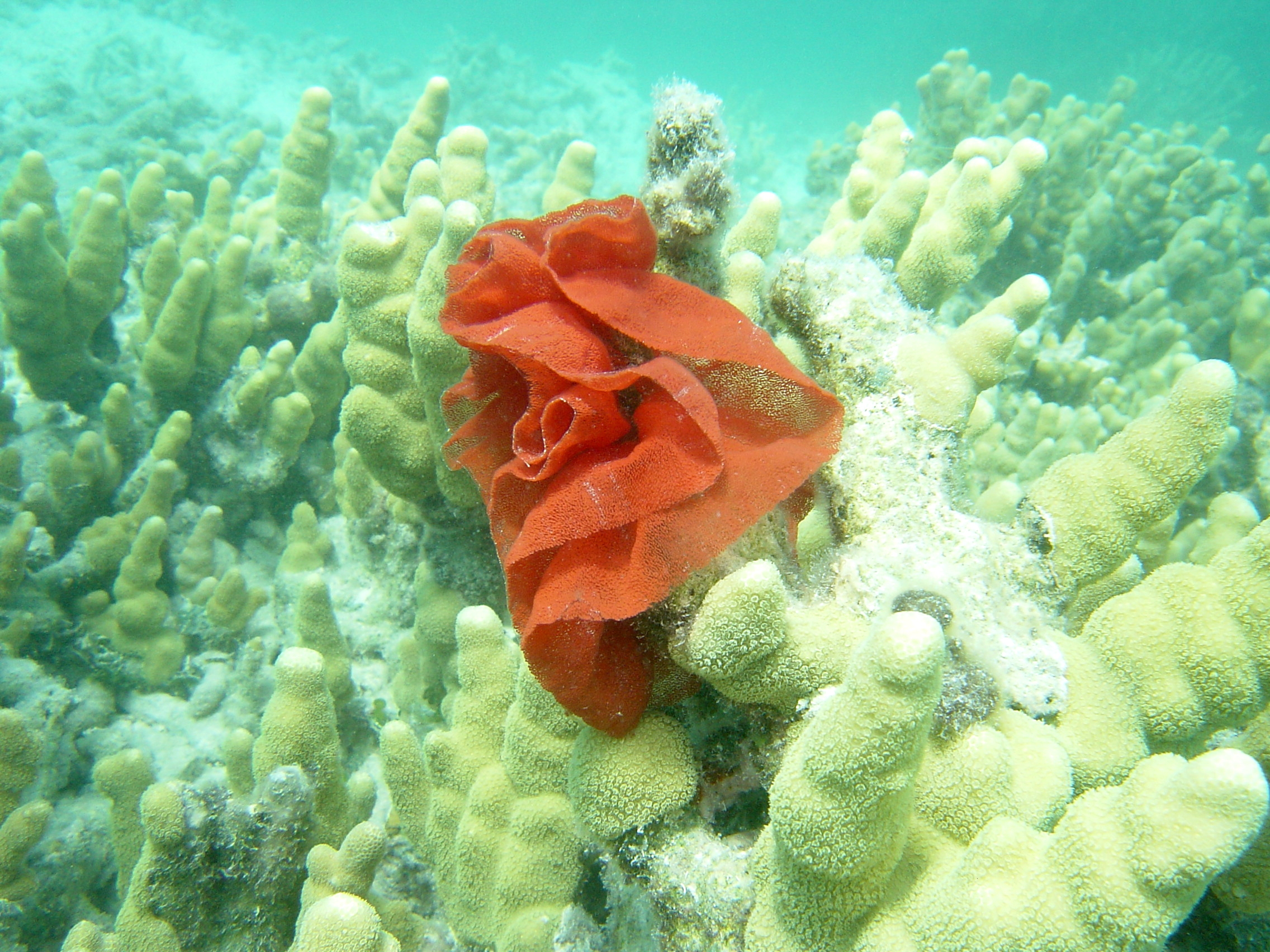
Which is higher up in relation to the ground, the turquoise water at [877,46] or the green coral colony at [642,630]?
the turquoise water at [877,46]

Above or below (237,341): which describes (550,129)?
above

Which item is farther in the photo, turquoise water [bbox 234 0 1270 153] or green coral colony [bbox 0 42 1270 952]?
turquoise water [bbox 234 0 1270 153]

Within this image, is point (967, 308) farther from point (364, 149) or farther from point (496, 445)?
point (364, 149)

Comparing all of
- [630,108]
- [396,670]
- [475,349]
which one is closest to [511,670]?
[475,349]

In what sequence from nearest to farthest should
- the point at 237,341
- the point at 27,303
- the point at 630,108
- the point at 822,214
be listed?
the point at 27,303 < the point at 237,341 < the point at 822,214 < the point at 630,108

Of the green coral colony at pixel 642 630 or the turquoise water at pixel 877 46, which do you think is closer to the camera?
the green coral colony at pixel 642 630

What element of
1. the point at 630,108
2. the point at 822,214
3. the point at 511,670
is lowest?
the point at 511,670

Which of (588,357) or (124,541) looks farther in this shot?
(124,541)

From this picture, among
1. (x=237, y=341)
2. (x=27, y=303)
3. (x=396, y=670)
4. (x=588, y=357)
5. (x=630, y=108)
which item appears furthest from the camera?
(x=630, y=108)
